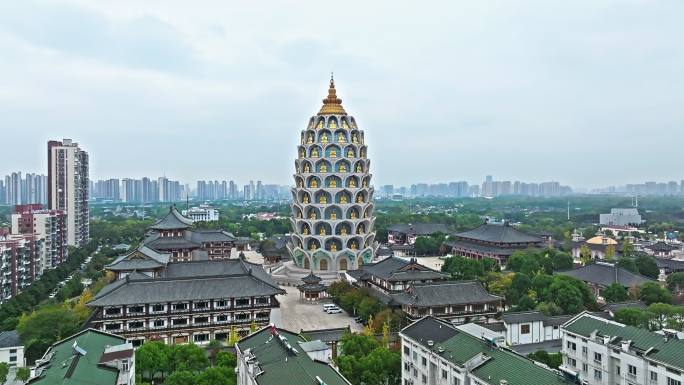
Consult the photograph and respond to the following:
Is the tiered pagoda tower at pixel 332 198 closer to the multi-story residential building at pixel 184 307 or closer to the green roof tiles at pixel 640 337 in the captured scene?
the multi-story residential building at pixel 184 307

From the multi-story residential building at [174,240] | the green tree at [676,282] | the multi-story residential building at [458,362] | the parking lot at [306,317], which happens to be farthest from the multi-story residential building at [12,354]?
the green tree at [676,282]

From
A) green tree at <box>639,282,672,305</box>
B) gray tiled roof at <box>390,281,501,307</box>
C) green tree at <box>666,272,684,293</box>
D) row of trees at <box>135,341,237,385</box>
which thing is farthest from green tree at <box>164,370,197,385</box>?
green tree at <box>666,272,684,293</box>

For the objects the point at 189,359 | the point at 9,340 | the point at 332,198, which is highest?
the point at 332,198

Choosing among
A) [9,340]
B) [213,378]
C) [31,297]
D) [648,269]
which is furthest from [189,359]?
[648,269]

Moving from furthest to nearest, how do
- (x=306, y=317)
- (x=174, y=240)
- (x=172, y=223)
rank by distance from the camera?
(x=172, y=223), (x=174, y=240), (x=306, y=317)

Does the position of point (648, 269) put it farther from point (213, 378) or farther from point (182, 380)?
point (182, 380)

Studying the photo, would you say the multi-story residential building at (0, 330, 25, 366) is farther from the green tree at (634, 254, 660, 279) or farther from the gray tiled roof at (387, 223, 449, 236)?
the gray tiled roof at (387, 223, 449, 236)
